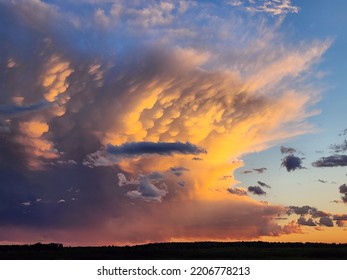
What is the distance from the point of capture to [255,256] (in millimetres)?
91750

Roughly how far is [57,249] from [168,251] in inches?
1071
